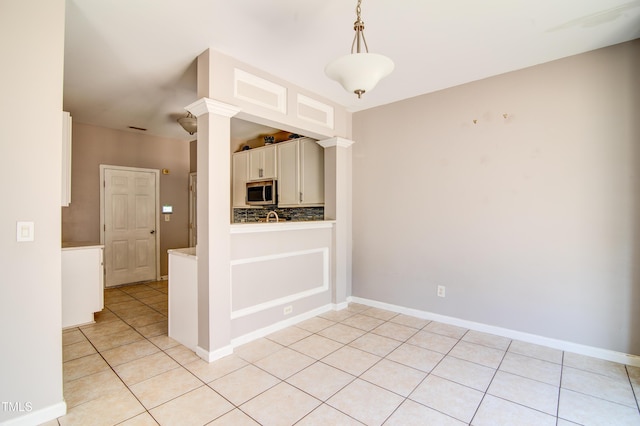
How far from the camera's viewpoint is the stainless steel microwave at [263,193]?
4992mm

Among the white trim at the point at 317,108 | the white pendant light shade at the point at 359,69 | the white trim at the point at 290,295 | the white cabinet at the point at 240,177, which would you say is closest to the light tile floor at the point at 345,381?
the white trim at the point at 290,295

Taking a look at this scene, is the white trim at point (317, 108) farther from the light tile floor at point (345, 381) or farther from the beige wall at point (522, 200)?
the light tile floor at point (345, 381)

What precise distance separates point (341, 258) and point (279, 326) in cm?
123

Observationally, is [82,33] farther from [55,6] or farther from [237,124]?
[237,124]

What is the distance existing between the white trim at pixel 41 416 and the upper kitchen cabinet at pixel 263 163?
3.67 metres

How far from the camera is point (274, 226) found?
3301mm

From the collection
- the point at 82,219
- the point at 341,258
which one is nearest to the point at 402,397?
the point at 341,258

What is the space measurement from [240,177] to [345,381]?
13.9 feet

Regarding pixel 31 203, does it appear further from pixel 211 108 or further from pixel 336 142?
pixel 336 142

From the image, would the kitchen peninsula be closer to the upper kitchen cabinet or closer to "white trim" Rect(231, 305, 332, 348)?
"white trim" Rect(231, 305, 332, 348)

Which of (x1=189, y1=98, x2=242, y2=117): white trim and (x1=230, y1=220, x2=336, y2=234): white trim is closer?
(x1=189, y1=98, x2=242, y2=117): white trim

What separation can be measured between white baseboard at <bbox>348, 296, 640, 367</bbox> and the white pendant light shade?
2.86 m

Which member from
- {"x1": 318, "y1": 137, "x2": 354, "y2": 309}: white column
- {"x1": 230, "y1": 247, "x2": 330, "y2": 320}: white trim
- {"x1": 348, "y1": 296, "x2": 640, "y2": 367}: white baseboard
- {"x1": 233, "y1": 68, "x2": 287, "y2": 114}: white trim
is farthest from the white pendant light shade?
{"x1": 348, "y1": 296, "x2": 640, "y2": 367}: white baseboard

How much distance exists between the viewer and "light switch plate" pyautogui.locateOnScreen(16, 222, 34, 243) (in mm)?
1775
